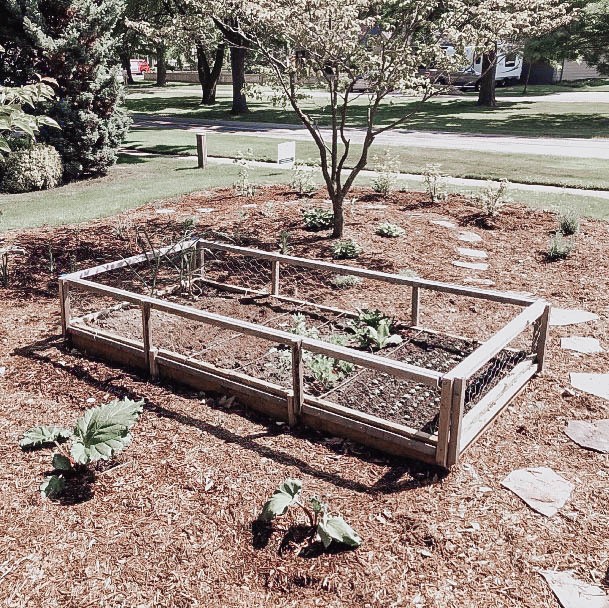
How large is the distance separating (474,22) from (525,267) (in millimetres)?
3292

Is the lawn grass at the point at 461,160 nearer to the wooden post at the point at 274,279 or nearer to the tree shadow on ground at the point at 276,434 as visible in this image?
the wooden post at the point at 274,279

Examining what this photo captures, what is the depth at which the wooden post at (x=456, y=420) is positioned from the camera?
367 centimetres

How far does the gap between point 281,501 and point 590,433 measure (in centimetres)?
224

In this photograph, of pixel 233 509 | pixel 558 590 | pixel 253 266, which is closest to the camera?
pixel 558 590

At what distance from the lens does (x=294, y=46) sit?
317 inches

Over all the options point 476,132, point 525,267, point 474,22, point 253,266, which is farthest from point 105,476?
point 476,132

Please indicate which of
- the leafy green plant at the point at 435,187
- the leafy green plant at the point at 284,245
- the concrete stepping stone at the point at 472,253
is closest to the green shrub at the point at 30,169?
the leafy green plant at the point at 284,245

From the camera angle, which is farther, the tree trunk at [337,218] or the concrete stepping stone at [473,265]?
the tree trunk at [337,218]

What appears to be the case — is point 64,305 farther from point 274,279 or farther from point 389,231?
point 389,231

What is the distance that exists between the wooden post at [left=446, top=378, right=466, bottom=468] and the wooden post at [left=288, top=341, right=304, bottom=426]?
1013mm

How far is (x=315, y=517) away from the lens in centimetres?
334

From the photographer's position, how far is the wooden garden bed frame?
150 inches

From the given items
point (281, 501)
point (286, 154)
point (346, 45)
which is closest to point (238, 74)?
point (286, 154)

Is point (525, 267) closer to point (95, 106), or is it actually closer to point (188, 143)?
point (95, 106)
